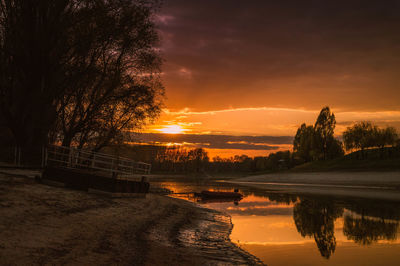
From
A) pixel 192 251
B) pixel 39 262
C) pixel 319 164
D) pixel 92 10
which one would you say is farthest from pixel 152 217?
pixel 319 164

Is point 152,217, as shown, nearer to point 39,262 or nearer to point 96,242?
point 96,242

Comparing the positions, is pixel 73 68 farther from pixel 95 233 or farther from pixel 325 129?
pixel 325 129

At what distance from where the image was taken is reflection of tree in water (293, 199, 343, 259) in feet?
48.2

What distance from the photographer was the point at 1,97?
793 inches

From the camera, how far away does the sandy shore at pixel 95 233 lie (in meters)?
8.83

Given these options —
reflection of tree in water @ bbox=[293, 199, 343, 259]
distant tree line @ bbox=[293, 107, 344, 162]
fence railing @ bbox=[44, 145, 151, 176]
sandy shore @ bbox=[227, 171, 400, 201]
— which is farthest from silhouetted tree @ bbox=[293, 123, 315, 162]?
fence railing @ bbox=[44, 145, 151, 176]

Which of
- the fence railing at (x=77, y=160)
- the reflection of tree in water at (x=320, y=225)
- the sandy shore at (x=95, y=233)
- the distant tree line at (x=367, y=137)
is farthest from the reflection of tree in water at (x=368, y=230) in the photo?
the distant tree line at (x=367, y=137)

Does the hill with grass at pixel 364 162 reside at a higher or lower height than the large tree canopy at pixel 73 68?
lower

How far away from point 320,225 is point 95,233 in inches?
554

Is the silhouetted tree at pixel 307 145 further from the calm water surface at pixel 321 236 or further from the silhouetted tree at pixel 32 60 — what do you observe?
the silhouetted tree at pixel 32 60

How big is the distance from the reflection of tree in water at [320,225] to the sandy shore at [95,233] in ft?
13.2

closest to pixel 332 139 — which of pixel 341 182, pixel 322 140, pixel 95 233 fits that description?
pixel 322 140

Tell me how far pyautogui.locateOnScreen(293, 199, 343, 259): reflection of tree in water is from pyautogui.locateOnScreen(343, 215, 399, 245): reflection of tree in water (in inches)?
36.0

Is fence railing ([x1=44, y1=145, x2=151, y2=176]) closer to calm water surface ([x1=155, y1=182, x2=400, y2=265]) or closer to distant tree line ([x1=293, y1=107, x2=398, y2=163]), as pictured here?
calm water surface ([x1=155, y1=182, x2=400, y2=265])
